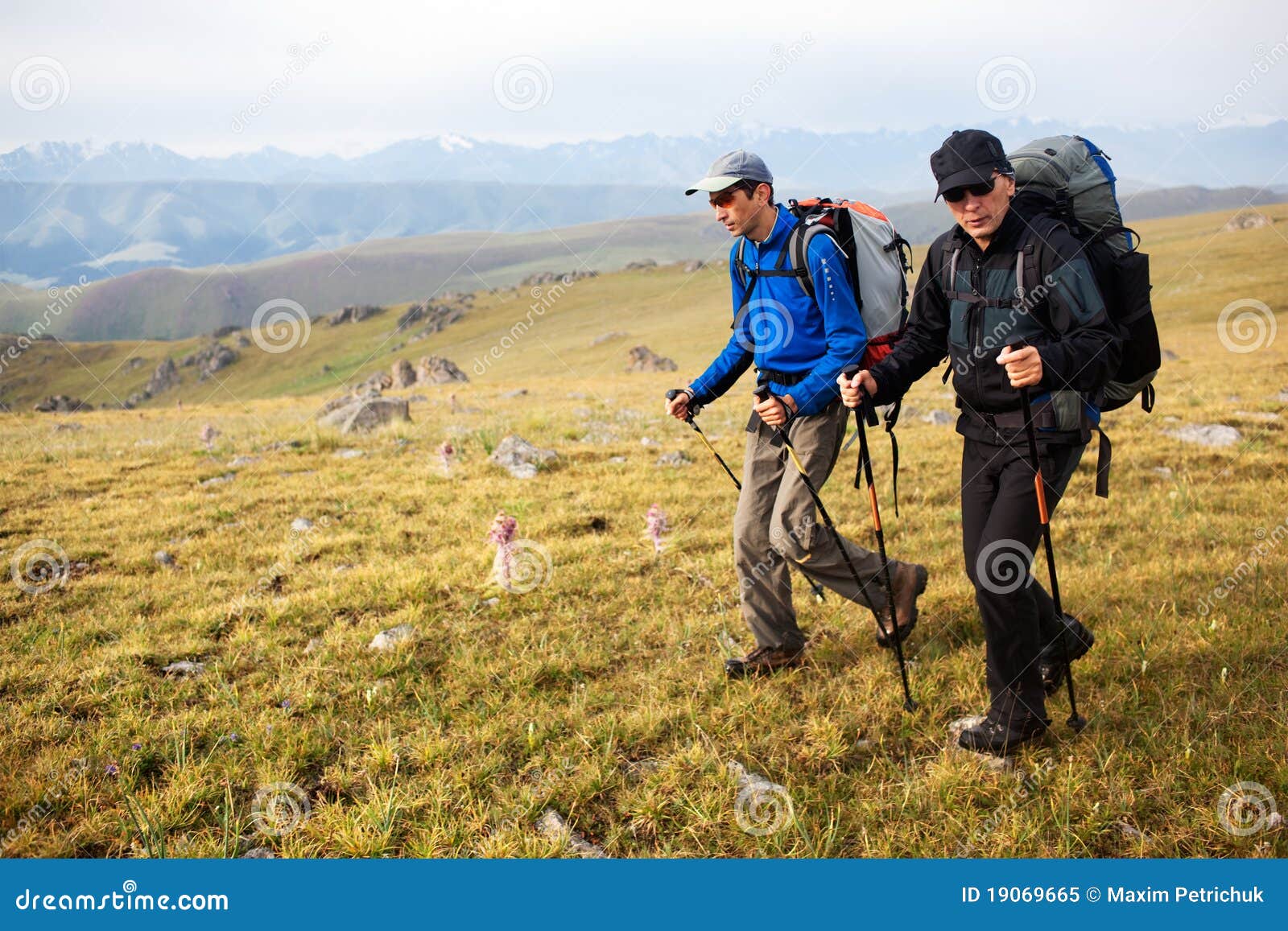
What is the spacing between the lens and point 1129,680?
217 inches

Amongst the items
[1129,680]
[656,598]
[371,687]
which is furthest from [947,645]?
[371,687]

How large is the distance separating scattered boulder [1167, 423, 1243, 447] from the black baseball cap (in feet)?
35.6

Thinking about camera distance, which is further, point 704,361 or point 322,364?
point 322,364

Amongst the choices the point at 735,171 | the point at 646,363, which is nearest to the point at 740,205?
the point at 735,171

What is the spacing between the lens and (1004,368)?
4.55m

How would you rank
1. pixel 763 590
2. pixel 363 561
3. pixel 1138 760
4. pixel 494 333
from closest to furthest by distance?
pixel 1138 760 < pixel 763 590 < pixel 363 561 < pixel 494 333

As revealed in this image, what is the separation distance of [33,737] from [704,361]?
48467 mm

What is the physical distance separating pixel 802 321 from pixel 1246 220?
135240 mm

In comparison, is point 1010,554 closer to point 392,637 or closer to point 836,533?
point 836,533

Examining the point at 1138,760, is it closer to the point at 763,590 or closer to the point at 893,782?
the point at 893,782
